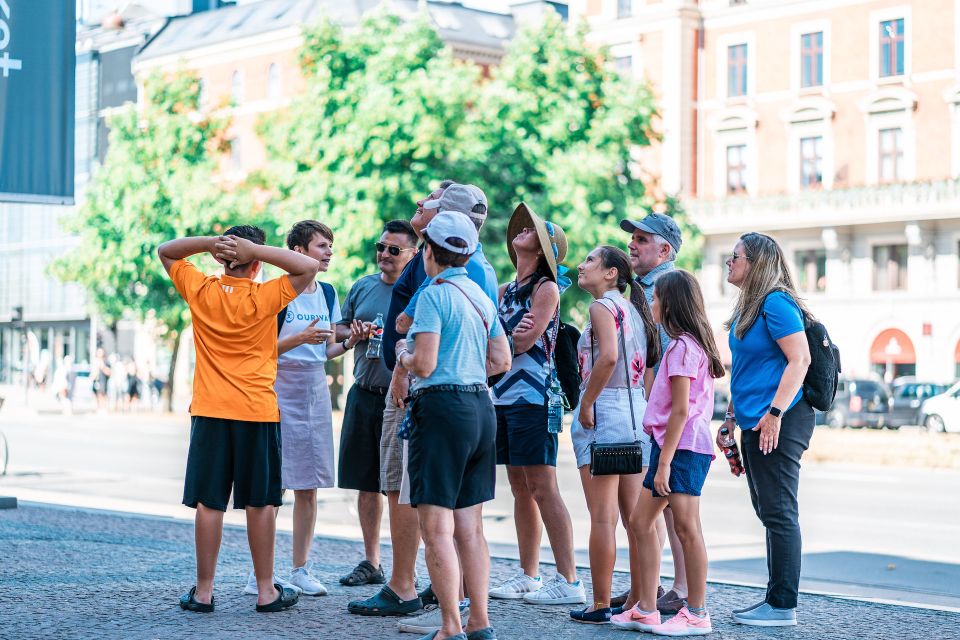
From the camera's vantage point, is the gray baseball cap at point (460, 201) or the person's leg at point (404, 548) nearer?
the gray baseball cap at point (460, 201)

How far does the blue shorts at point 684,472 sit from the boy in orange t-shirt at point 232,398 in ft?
6.19

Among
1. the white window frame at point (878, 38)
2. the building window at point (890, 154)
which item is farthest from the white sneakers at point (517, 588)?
the white window frame at point (878, 38)

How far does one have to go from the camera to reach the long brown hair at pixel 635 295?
296 inches

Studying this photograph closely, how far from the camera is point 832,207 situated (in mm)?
49438

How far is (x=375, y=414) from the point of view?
8141mm

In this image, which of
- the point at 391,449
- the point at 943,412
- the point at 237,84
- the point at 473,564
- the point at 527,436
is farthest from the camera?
the point at 237,84

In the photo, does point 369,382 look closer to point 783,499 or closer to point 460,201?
point 460,201

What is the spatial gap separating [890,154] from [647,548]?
148 ft

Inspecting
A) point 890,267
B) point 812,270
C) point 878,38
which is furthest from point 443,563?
point 878,38

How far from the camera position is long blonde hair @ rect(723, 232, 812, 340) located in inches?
292

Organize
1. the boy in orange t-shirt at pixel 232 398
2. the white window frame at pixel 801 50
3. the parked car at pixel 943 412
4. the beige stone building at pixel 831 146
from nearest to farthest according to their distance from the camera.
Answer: the boy in orange t-shirt at pixel 232 398
the parked car at pixel 943 412
the beige stone building at pixel 831 146
the white window frame at pixel 801 50

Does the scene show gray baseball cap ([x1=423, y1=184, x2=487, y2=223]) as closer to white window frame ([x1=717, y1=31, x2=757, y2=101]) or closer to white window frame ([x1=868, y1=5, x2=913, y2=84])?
white window frame ([x1=868, y1=5, x2=913, y2=84])

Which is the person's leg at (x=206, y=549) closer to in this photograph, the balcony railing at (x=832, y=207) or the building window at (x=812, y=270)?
the balcony railing at (x=832, y=207)

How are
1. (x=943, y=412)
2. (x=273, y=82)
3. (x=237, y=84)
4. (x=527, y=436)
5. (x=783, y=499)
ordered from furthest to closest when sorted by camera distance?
1. (x=237, y=84)
2. (x=273, y=82)
3. (x=943, y=412)
4. (x=527, y=436)
5. (x=783, y=499)
